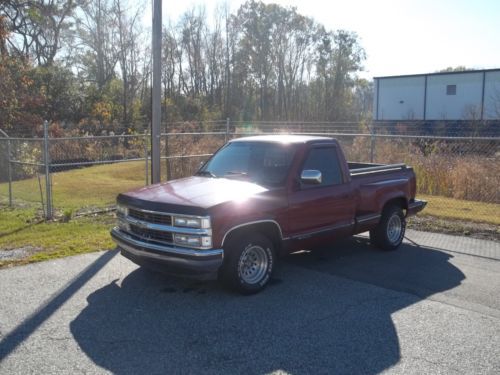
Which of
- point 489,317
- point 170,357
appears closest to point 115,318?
point 170,357

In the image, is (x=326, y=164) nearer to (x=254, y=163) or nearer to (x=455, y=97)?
(x=254, y=163)

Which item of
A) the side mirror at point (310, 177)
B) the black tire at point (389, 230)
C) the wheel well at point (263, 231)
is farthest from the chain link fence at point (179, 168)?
the wheel well at point (263, 231)

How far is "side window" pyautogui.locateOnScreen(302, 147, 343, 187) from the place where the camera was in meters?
6.74

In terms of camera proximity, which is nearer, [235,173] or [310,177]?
[310,177]

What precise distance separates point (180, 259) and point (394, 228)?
415cm

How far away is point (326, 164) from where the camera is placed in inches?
275

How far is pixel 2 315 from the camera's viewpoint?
17.3ft

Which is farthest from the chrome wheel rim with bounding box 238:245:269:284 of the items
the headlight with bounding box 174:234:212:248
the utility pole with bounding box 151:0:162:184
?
the utility pole with bounding box 151:0:162:184

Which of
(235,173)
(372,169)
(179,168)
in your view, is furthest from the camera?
(179,168)

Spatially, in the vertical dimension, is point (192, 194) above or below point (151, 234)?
above

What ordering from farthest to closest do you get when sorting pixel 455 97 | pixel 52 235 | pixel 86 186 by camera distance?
pixel 455 97 → pixel 86 186 → pixel 52 235

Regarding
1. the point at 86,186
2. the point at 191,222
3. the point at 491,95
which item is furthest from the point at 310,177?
the point at 491,95

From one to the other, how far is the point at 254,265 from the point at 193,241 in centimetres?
93

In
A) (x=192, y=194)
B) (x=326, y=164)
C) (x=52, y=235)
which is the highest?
(x=326, y=164)
